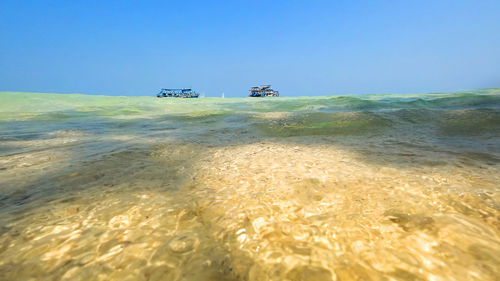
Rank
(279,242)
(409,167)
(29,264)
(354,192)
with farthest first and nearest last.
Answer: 1. (409,167)
2. (354,192)
3. (279,242)
4. (29,264)

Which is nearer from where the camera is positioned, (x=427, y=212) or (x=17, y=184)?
(x=427, y=212)

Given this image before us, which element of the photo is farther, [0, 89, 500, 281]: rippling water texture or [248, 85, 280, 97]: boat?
[248, 85, 280, 97]: boat

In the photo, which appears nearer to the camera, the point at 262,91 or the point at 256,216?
the point at 256,216

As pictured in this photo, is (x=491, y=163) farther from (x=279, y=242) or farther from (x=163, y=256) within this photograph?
(x=163, y=256)

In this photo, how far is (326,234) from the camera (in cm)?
176

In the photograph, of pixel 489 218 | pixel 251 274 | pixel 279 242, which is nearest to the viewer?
pixel 251 274

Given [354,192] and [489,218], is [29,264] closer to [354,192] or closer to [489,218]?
[354,192]

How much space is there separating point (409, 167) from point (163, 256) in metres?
3.07

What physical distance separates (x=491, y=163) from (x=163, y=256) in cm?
411

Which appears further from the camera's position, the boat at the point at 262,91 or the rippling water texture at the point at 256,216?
the boat at the point at 262,91

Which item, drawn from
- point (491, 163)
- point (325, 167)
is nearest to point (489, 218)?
point (325, 167)

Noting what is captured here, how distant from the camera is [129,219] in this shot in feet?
6.62

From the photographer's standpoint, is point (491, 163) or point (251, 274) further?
point (491, 163)

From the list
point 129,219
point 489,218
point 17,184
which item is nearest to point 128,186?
point 129,219
